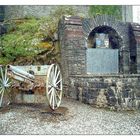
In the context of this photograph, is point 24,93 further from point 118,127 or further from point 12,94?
point 118,127

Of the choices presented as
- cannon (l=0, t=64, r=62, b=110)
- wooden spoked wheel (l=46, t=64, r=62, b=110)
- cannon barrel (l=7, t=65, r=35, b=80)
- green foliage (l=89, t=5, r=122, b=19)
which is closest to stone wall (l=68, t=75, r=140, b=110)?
wooden spoked wheel (l=46, t=64, r=62, b=110)

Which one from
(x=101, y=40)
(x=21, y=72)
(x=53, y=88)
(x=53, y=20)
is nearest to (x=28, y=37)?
(x=53, y=20)

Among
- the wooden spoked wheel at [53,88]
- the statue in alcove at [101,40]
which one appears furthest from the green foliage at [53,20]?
the wooden spoked wheel at [53,88]

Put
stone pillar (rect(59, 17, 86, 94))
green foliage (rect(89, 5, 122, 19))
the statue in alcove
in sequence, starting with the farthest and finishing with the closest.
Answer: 1. green foliage (rect(89, 5, 122, 19))
2. the statue in alcove
3. stone pillar (rect(59, 17, 86, 94))

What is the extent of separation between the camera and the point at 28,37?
8.81 m

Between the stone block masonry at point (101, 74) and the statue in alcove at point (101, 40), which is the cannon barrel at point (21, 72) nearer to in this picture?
the stone block masonry at point (101, 74)

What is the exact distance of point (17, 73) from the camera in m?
6.41

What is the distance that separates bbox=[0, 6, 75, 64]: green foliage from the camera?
843 centimetres

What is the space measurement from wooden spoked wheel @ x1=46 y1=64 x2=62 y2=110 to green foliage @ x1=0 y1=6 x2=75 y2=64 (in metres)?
1.92

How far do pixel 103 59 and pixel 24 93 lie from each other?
9.75 feet

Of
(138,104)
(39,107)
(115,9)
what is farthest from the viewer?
(115,9)

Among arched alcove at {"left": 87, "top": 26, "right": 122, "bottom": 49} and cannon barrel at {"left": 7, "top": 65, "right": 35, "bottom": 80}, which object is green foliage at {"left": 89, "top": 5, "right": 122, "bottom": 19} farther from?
cannon barrel at {"left": 7, "top": 65, "right": 35, "bottom": 80}

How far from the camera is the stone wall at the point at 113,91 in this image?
7.08 m

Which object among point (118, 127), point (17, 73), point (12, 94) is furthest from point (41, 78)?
point (118, 127)
